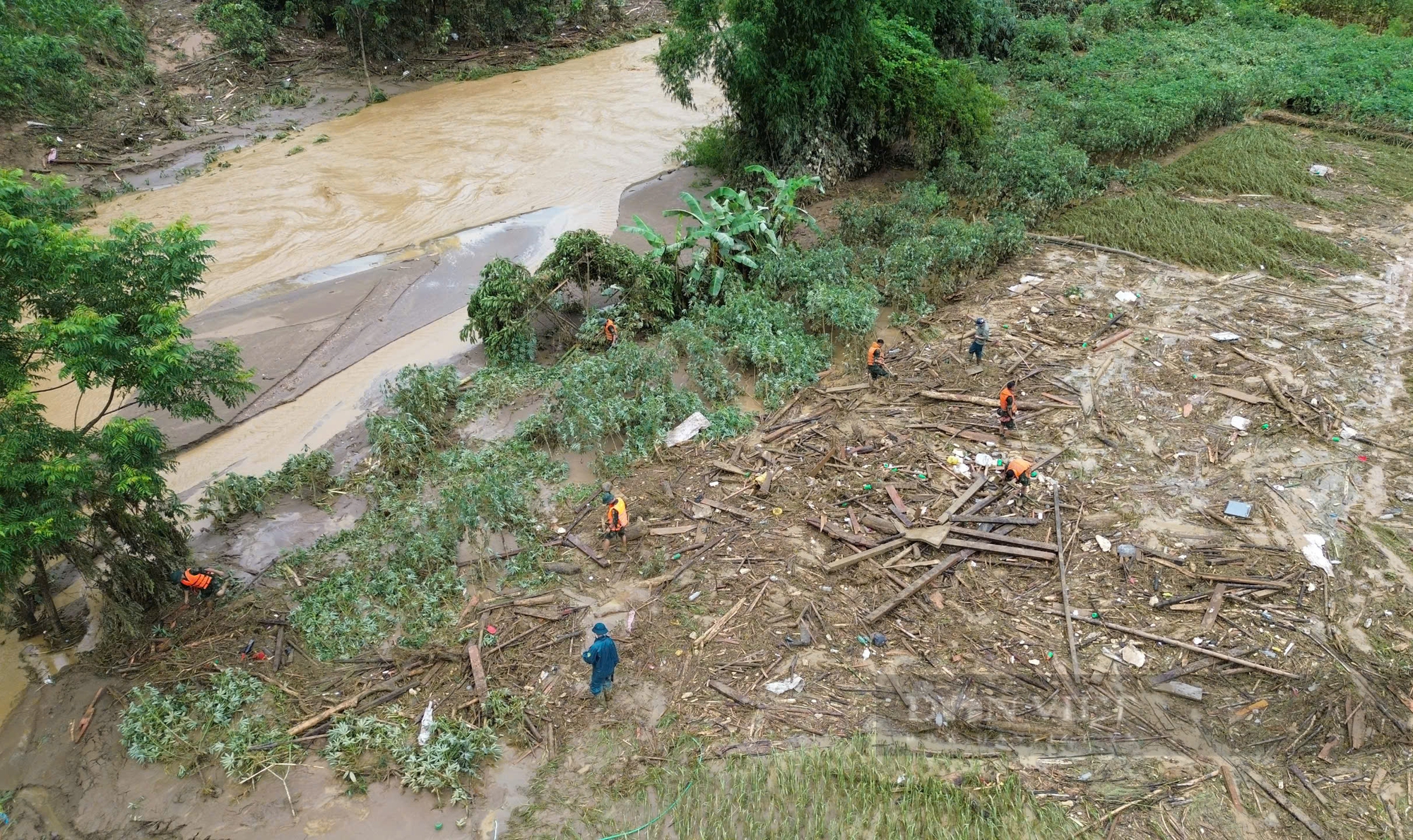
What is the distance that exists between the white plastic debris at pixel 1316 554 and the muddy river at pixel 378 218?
1126 cm

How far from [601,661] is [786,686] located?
5.27 ft

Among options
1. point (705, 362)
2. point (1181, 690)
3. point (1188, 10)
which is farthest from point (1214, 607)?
point (1188, 10)

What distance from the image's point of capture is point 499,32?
83.7 feet

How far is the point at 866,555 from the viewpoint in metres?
7.74

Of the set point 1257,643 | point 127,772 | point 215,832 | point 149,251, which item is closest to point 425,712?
point 215,832

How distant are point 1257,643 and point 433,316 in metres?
12.2

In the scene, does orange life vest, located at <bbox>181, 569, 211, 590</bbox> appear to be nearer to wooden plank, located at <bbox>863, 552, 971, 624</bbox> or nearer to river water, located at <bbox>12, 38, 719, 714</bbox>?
river water, located at <bbox>12, 38, 719, 714</bbox>

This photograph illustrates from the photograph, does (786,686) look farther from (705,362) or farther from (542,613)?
(705,362)

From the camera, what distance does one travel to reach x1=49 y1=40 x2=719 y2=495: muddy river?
1159cm

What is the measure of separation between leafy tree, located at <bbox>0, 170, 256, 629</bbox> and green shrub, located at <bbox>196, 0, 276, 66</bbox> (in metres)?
18.6

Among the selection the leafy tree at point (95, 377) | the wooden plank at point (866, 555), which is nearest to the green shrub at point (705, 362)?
the wooden plank at point (866, 555)

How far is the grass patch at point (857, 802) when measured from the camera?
5.61 metres

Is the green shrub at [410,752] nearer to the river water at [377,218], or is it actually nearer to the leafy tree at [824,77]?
the river water at [377,218]

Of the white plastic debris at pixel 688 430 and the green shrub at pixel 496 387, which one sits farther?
the green shrub at pixel 496 387
